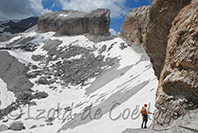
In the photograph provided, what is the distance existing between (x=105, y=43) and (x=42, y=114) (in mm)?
25428

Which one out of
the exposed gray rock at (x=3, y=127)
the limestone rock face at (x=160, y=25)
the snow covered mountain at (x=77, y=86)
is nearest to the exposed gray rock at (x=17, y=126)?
the snow covered mountain at (x=77, y=86)

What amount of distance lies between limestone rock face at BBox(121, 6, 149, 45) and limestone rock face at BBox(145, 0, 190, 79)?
2127cm

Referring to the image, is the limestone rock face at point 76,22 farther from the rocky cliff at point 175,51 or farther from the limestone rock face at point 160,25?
the rocky cliff at point 175,51

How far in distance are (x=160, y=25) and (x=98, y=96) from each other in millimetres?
12414

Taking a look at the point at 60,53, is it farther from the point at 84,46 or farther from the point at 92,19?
the point at 92,19

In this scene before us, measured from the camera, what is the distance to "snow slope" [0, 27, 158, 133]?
9.91 m

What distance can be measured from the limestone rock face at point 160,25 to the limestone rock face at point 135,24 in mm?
21274

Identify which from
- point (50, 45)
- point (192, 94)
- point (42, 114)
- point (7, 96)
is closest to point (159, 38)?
point (192, 94)

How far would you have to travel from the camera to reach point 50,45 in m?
46.3

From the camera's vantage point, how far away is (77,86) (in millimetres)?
24797

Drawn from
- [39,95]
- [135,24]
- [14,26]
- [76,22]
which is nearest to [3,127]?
[39,95]

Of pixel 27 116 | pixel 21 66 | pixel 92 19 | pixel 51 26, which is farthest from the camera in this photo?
pixel 51 26

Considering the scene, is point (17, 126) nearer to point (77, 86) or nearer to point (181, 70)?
point (77, 86)

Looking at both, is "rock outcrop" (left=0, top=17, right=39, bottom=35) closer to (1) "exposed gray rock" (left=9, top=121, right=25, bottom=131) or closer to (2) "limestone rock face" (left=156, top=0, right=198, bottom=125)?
(1) "exposed gray rock" (left=9, top=121, right=25, bottom=131)
